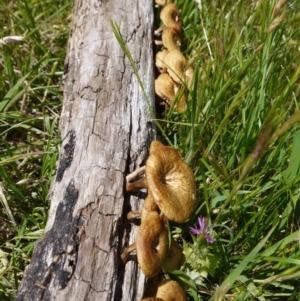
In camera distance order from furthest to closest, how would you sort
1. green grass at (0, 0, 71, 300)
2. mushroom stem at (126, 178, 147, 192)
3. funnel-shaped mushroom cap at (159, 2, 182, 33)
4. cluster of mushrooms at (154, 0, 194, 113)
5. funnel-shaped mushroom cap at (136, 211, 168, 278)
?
1. funnel-shaped mushroom cap at (159, 2, 182, 33)
2. cluster of mushrooms at (154, 0, 194, 113)
3. green grass at (0, 0, 71, 300)
4. mushroom stem at (126, 178, 147, 192)
5. funnel-shaped mushroom cap at (136, 211, 168, 278)

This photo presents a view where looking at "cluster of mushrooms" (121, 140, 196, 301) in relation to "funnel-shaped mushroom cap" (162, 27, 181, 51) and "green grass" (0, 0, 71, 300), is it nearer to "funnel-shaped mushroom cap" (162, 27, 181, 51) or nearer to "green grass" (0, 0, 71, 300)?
"green grass" (0, 0, 71, 300)

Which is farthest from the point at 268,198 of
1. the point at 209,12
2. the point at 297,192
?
the point at 209,12

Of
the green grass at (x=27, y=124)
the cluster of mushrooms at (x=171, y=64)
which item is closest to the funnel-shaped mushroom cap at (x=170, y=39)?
the cluster of mushrooms at (x=171, y=64)

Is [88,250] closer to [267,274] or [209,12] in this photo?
[267,274]

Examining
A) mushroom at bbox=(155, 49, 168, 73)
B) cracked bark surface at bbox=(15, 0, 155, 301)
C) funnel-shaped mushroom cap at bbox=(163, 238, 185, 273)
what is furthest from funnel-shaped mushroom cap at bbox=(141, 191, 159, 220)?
mushroom at bbox=(155, 49, 168, 73)

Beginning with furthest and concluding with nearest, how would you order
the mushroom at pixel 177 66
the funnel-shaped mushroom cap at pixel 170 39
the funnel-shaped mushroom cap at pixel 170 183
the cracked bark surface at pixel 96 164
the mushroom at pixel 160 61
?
the funnel-shaped mushroom cap at pixel 170 39 < the mushroom at pixel 160 61 < the mushroom at pixel 177 66 < the funnel-shaped mushroom cap at pixel 170 183 < the cracked bark surface at pixel 96 164

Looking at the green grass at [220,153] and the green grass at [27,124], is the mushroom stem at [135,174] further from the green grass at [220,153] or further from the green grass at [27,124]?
the green grass at [27,124]

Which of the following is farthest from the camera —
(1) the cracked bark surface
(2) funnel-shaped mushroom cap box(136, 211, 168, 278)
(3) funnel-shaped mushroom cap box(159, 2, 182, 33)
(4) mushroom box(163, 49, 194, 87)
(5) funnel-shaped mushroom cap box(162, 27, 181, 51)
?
(3) funnel-shaped mushroom cap box(159, 2, 182, 33)
